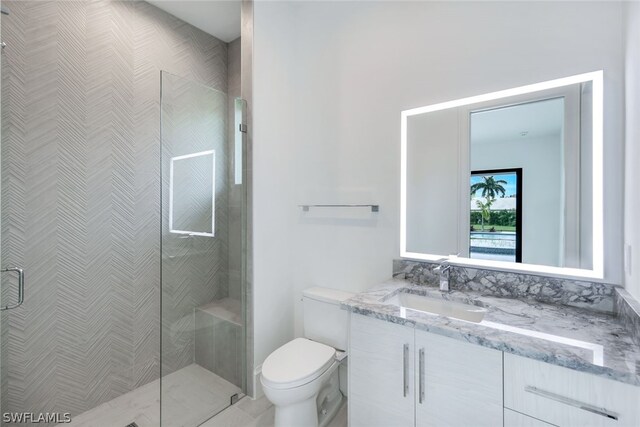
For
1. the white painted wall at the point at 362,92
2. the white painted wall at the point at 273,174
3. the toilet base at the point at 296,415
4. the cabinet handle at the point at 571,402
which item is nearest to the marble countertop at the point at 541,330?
the cabinet handle at the point at 571,402

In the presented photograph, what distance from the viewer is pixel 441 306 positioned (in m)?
1.53

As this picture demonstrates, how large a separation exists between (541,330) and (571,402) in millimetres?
241

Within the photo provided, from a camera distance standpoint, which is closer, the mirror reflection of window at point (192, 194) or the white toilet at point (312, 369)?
the white toilet at point (312, 369)

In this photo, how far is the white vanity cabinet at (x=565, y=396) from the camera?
83 centimetres

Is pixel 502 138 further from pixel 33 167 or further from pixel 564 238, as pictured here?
pixel 33 167

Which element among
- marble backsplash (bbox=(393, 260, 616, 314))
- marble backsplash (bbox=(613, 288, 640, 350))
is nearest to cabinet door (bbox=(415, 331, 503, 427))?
marble backsplash (bbox=(613, 288, 640, 350))

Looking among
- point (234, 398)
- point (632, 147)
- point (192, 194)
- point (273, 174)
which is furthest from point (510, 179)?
point (234, 398)

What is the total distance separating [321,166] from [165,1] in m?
1.76

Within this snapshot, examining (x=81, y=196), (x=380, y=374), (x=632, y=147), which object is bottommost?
(x=380, y=374)

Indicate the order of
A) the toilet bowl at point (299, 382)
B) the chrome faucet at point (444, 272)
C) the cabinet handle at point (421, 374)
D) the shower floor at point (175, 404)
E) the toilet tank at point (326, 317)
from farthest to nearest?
1. the toilet tank at point (326, 317)
2. the shower floor at point (175, 404)
3. the chrome faucet at point (444, 272)
4. the toilet bowl at point (299, 382)
5. the cabinet handle at point (421, 374)

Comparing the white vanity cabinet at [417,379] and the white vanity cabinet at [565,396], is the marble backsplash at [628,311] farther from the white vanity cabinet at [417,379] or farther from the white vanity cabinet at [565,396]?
the white vanity cabinet at [417,379]

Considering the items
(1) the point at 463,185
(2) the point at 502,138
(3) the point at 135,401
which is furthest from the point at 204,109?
(3) the point at 135,401

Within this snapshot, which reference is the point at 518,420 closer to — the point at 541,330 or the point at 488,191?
the point at 541,330

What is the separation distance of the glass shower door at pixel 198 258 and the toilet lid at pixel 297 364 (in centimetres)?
49
